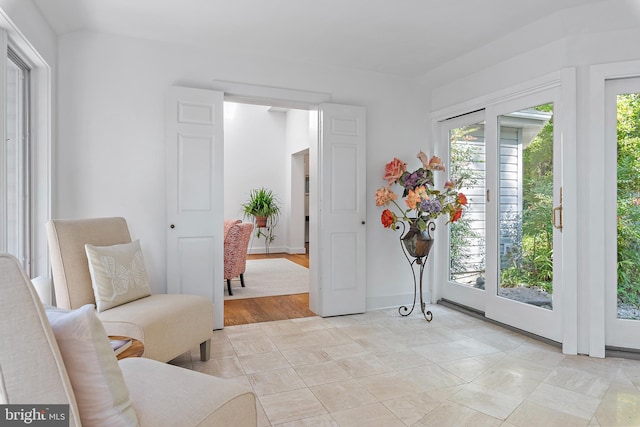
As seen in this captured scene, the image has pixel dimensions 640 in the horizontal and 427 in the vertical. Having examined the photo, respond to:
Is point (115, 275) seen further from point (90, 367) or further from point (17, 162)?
point (90, 367)

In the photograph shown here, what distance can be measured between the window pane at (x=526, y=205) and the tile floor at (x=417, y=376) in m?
0.46

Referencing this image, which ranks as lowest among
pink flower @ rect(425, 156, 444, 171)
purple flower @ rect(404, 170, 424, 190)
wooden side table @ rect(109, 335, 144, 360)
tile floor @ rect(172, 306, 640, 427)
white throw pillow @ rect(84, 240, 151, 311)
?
tile floor @ rect(172, 306, 640, 427)

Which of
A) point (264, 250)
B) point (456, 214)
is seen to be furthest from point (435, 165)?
point (264, 250)

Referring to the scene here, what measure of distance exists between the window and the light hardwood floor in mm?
1735

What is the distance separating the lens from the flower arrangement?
355cm

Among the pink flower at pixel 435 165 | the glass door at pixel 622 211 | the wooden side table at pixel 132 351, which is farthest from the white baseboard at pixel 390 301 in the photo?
the wooden side table at pixel 132 351

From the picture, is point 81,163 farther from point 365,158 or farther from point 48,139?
point 365,158

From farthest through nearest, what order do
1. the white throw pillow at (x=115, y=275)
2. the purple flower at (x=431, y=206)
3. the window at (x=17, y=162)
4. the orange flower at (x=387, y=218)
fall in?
the orange flower at (x=387, y=218) < the purple flower at (x=431, y=206) < the window at (x=17, y=162) < the white throw pillow at (x=115, y=275)

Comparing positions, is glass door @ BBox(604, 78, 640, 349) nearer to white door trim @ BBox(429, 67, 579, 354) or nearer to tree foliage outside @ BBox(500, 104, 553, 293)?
white door trim @ BBox(429, 67, 579, 354)

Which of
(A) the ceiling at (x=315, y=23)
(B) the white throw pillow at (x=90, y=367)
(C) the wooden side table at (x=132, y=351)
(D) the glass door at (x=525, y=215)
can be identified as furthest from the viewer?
(D) the glass door at (x=525, y=215)

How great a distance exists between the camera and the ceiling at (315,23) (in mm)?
2740

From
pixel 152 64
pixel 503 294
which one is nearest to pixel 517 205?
pixel 503 294

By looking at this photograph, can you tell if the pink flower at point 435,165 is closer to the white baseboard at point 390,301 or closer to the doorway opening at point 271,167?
the white baseboard at point 390,301

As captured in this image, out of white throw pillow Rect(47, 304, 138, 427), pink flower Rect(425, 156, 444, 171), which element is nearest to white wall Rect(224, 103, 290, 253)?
pink flower Rect(425, 156, 444, 171)
